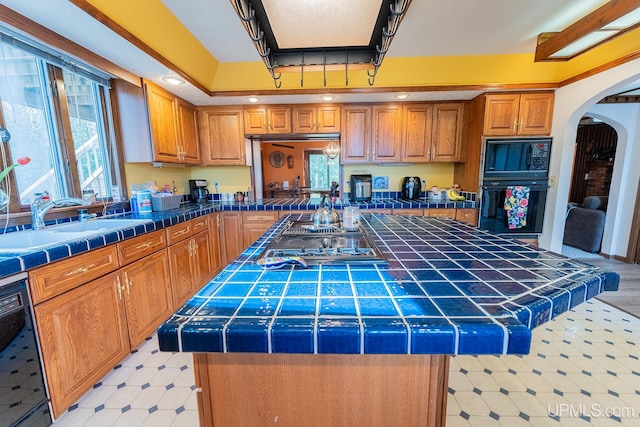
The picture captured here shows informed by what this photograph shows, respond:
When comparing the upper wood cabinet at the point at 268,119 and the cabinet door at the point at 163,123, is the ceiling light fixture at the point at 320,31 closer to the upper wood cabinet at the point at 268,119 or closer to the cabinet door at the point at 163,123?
the cabinet door at the point at 163,123

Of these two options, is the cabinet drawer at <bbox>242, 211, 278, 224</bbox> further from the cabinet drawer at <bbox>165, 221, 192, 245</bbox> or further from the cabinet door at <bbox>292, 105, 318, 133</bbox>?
the cabinet door at <bbox>292, 105, 318, 133</bbox>

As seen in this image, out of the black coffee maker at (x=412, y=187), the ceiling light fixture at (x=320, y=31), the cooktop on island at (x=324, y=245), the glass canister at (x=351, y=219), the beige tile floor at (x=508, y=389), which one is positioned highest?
the ceiling light fixture at (x=320, y=31)

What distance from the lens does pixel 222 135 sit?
11.3 feet

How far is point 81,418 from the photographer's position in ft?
4.66

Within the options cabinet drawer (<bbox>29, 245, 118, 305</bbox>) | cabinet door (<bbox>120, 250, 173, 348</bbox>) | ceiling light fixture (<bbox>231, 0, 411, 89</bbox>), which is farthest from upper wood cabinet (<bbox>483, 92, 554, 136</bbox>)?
cabinet drawer (<bbox>29, 245, 118, 305</bbox>)

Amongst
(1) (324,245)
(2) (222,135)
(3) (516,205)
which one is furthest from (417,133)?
(1) (324,245)

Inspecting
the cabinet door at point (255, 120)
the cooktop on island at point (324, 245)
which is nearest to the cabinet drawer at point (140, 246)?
the cooktop on island at point (324, 245)

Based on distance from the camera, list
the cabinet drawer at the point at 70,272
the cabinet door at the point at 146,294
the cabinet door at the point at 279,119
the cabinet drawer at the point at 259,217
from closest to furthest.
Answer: the cabinet drawer at the point at 70,272
the cabinet door at the point at 146,294
the cabinet drawer at the point at 259,217
the cabinet door at the point at 279,119

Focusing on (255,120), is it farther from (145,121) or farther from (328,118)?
(145,121)

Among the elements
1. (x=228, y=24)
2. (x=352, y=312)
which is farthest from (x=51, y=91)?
(x=352, y=312)

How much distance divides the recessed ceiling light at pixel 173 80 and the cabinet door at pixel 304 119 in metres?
1.28

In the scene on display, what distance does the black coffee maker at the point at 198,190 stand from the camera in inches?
142

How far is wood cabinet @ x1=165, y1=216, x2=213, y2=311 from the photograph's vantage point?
2297mm

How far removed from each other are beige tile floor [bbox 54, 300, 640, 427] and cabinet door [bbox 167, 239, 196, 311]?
1.32 feet
